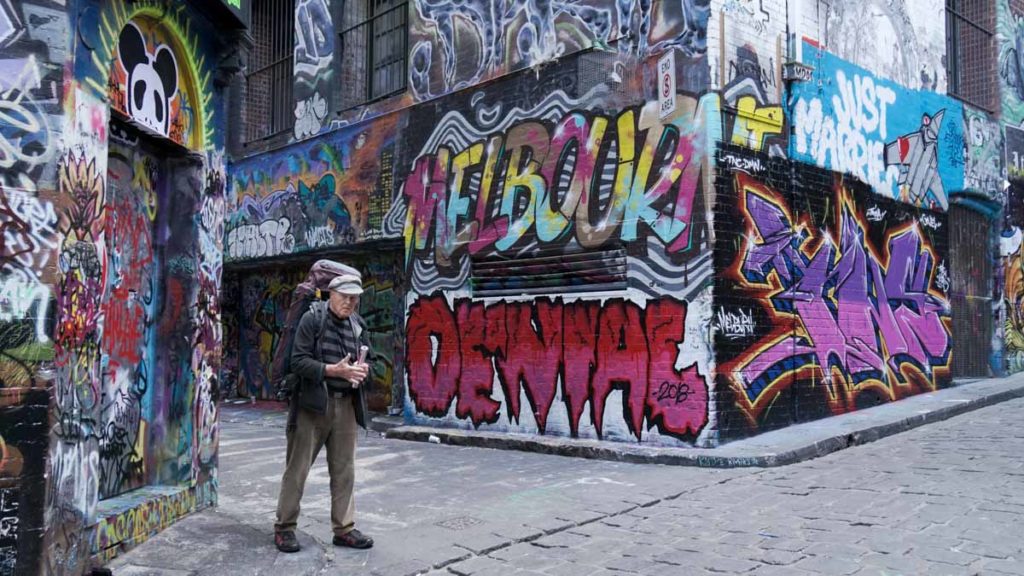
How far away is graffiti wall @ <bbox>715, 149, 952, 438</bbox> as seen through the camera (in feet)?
29.2

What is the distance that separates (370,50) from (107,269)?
10.1m

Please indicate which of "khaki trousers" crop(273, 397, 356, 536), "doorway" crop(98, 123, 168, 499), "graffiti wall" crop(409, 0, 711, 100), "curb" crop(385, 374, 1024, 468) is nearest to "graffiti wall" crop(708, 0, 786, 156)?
"graffiti wall" crop(409, 0, 711, 100)

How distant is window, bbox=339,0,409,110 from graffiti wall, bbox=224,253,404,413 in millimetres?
2899

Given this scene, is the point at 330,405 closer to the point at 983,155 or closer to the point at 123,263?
the point at 123,263

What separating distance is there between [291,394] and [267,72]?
13.1 m

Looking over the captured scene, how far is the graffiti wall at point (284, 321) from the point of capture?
13.7 m

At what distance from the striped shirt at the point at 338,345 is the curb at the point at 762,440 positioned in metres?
4.11

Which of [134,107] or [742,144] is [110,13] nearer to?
[134,107]

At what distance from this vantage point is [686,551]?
507 cm

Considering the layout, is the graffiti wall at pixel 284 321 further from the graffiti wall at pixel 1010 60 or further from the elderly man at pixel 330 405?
the graffiti wall at pixel 1010 60

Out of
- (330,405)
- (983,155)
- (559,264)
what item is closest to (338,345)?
(330,405)

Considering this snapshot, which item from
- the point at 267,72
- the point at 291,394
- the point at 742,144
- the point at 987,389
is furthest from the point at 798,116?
the point at 267,72

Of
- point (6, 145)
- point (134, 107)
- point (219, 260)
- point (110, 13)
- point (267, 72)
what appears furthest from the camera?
point (267, 72)

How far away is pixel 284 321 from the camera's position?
1530cm
